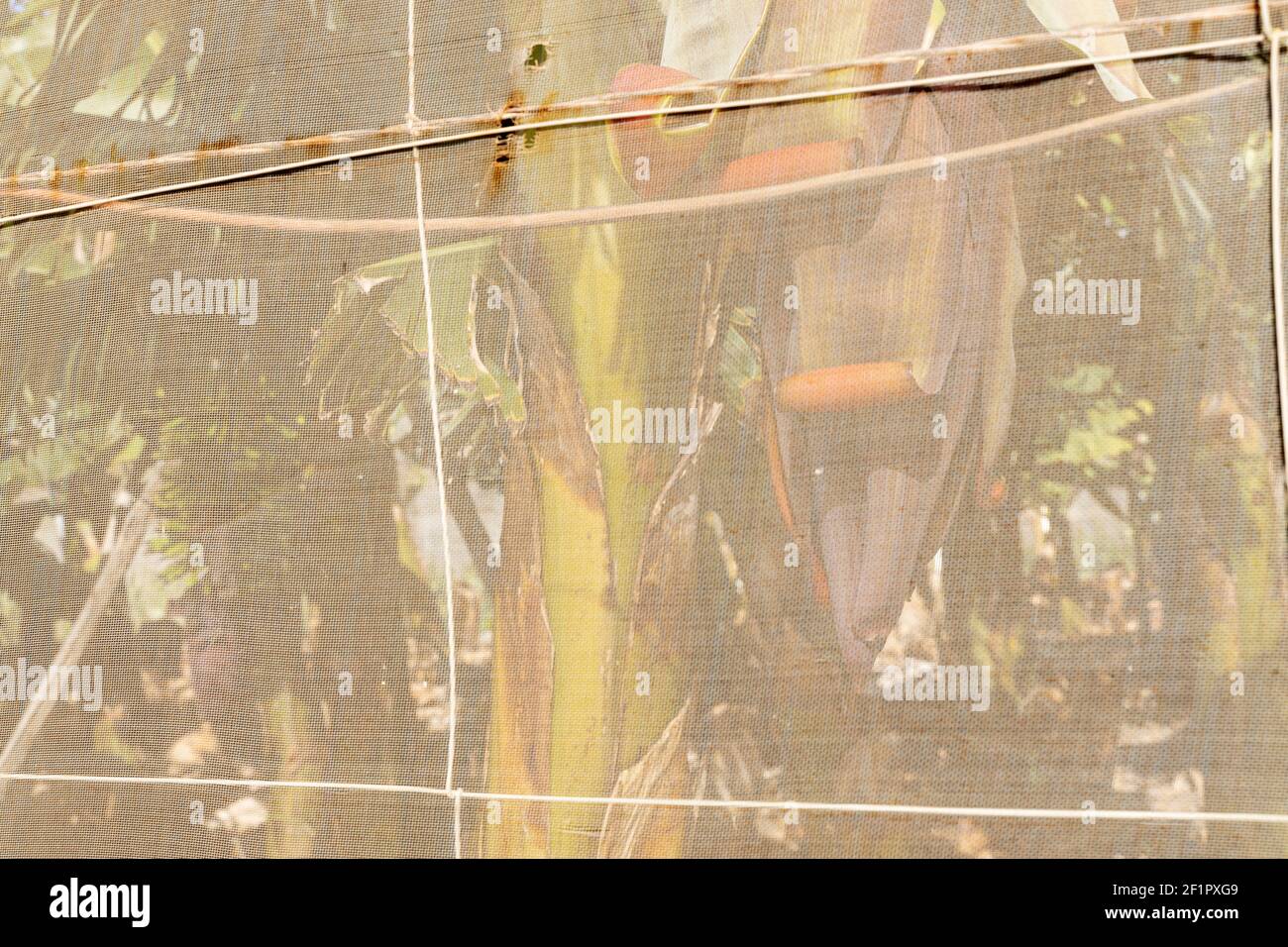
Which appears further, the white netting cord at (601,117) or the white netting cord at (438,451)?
the white netting cord at (438,451)

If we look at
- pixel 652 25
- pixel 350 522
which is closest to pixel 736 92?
pixel 652 25

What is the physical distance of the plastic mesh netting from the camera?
5.25 feet

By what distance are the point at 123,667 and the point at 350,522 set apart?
0.50 metres

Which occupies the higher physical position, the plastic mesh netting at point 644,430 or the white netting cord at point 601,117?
the white netting cord at point 601,117

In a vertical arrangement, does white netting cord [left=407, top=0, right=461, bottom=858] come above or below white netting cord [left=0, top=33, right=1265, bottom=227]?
below

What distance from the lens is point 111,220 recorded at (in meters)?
2.11

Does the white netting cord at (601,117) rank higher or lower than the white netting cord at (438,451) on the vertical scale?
higher

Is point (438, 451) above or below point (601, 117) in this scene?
below

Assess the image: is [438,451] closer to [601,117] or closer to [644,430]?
[644,430]

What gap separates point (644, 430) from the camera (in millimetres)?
1815

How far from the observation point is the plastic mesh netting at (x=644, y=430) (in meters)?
1.60

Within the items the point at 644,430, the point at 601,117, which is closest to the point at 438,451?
the point at 644,430

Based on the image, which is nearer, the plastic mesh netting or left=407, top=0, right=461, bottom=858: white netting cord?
the plastic mesh netting

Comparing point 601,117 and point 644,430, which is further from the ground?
point 601,117
